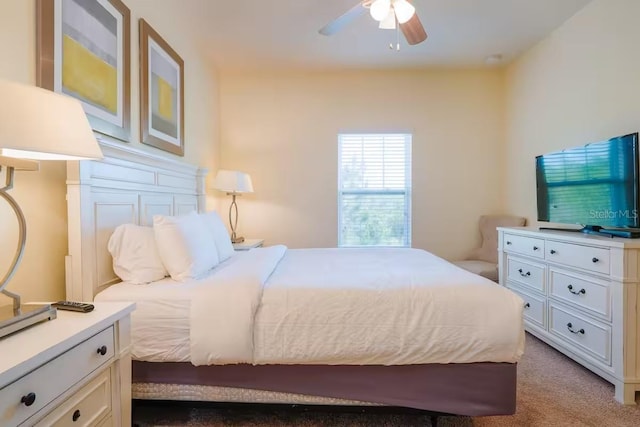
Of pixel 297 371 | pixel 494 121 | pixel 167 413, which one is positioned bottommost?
pixel 167 413

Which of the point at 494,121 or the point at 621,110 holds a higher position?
the point at 494,121

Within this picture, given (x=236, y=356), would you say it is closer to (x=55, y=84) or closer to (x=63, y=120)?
(x=63, y=120)

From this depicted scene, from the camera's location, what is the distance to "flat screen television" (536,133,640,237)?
203cm

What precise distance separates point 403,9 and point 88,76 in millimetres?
1871

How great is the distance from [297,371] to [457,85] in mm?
3717

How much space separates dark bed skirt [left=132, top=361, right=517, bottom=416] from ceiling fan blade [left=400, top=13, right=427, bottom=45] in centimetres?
207

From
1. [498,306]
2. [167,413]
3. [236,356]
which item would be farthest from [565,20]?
[167,413]

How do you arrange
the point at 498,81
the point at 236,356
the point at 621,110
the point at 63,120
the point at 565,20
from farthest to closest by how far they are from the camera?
the point at 498,81, the point at 565,20, the point at 621,110, the point at 236,356, the point at 63,120

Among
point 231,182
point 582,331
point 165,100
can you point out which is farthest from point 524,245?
point 165,100

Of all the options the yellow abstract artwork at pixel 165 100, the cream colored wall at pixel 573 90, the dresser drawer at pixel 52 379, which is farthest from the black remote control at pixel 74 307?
the cream colored wall at pixel 573 90

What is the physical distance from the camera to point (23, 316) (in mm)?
1030

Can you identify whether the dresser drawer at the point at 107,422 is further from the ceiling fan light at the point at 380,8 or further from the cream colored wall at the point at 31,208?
the ceiling fan light at the point at 380,8

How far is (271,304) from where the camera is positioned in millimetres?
1550

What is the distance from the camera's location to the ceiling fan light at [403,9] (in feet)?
6.24
